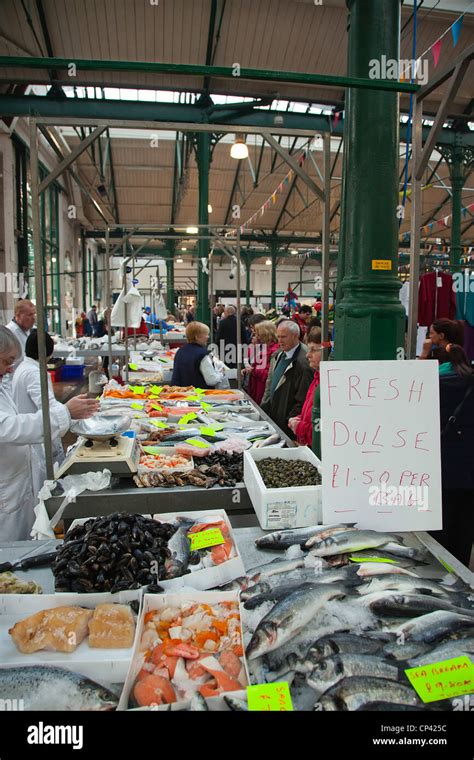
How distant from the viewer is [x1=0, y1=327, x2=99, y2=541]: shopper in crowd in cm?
279

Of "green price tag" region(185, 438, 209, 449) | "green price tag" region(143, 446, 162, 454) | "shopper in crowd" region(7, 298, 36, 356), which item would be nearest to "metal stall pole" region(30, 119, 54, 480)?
"green price tag" region(143, 446, 162, 454)

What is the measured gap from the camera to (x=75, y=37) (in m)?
9.73

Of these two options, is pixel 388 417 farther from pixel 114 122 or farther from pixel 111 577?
pixel 114 122

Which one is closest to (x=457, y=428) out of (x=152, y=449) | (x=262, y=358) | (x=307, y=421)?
(x=307, y=421)

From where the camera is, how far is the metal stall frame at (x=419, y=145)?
2182 mm

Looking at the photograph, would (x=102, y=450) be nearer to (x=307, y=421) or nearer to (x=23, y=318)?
(x=307, y=421)

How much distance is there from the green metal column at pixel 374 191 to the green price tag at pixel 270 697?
6.84ft

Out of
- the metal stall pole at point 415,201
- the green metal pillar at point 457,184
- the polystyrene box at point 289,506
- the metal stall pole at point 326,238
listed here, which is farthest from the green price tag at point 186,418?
the green metal pillar at point 457,184

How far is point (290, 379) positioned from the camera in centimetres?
493

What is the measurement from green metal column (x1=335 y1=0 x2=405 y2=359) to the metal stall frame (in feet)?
1.35

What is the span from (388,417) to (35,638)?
1.39m

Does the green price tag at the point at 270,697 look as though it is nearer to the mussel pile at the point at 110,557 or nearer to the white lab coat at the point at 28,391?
the mussel pile at the point at 110,557

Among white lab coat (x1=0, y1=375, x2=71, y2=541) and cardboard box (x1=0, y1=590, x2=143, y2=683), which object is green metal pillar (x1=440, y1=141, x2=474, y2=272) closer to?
white lab coat (x1=0, y1=375, x2=71, y2=541)

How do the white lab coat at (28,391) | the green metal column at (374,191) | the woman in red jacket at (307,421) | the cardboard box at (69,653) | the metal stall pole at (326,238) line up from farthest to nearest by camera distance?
the woman in red jacket at (307,421)
the white lab coat at (28,391)
the metal stall pole at (326,238)
the green metal column at (374,191)
the cardboard box at (69,653)
